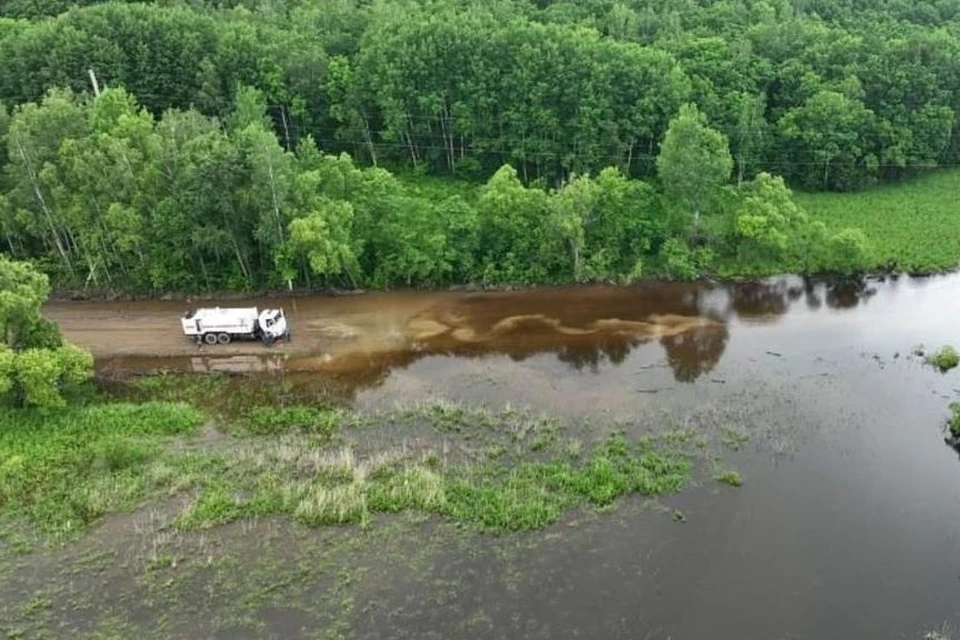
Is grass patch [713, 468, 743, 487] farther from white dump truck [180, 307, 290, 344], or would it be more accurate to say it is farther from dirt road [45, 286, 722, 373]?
white dump truck [180, 307, 290, 344]

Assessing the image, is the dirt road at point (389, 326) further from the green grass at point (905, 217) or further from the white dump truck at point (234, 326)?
the green grass at point (905, 217)

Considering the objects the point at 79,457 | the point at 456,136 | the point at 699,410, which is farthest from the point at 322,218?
the point at 699,410

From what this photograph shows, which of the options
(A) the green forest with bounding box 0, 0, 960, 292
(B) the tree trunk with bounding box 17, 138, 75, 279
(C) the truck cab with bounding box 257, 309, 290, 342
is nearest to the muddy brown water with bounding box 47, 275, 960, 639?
(C) the truck cab with bounding box 257, 309, 290, 342

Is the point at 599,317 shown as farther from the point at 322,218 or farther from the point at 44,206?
the point at 44,206

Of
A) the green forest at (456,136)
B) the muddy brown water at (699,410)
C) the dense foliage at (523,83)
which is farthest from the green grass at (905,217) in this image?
the muddy brown water at (699,410)

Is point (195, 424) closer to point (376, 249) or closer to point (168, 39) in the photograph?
point (376, 249)

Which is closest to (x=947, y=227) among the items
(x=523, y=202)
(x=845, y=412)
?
(x=845, y=412)
